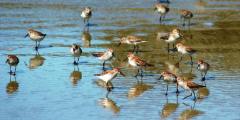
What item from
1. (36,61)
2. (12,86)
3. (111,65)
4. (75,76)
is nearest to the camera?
(12,86)

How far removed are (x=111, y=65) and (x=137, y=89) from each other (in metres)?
3.66

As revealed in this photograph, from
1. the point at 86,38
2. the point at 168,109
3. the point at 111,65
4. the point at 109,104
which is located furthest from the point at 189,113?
the point at 86,38

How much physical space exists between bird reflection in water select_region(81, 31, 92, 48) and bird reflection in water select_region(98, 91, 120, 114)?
8243 mm

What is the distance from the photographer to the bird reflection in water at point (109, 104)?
11328mm

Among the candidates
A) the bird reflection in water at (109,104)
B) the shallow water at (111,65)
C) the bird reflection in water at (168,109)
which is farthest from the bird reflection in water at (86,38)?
the bird reflection in water at (168,109)

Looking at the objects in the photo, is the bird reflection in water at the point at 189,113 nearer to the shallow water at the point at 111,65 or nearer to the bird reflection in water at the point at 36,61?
the shallow water at the point at 111,65

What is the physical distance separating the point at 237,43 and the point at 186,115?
1055 cm

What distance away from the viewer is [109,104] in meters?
11.8

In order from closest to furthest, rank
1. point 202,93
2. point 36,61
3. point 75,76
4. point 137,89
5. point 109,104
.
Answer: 1. point 109,104
2. point 202,93
3. point 137,89
4. point 75,76
5. point 36,61

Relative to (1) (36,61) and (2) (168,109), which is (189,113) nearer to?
(2) (168,109)

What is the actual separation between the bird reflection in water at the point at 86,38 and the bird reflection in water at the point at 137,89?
6836 millimetres

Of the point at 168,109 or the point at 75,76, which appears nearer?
the point at 168,109

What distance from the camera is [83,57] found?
18.0 m

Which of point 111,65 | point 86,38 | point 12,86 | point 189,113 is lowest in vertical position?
point 189,113
